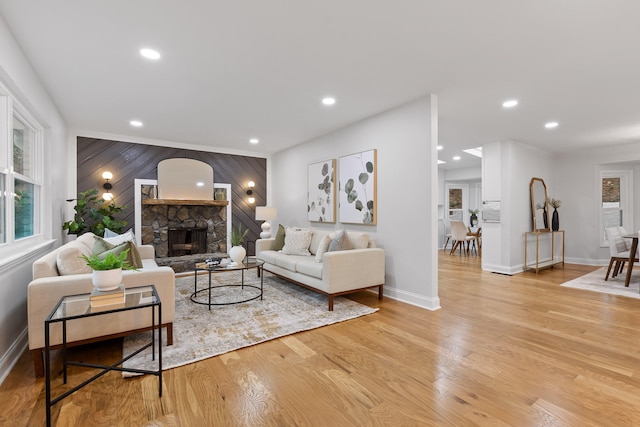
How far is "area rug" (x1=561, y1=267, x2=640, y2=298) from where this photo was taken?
424cm

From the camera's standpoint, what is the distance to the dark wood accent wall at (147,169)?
16.9 ft

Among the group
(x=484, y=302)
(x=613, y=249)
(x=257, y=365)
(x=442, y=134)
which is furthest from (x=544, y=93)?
(x=257, y=365)

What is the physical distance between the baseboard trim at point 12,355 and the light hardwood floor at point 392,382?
6cm

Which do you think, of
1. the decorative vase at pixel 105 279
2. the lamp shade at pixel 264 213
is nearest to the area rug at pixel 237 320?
the decorative vase at pixel 105 279

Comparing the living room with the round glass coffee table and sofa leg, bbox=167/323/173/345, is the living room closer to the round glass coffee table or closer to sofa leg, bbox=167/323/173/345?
sofa leg, bbox=167/323/173/345

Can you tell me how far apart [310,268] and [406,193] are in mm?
1505

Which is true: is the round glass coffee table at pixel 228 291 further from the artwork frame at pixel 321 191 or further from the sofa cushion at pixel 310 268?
the artwork frame at pixel 321 191

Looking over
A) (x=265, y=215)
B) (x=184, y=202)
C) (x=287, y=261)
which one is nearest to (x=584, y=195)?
(x=287, y=261)

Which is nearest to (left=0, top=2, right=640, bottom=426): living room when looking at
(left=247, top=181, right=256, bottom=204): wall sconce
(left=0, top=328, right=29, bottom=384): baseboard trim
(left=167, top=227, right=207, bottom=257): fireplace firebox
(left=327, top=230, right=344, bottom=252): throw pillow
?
(left=0, top=328, right=29, bottom=384): baseboard trim

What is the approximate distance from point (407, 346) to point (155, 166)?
5.30 m

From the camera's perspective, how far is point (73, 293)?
→ 7.05ft

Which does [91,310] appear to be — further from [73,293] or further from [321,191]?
[321,191]

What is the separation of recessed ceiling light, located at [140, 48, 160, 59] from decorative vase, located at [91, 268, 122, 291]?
1.83m

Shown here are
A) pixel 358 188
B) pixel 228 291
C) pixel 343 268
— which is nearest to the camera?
pixel 343 268
